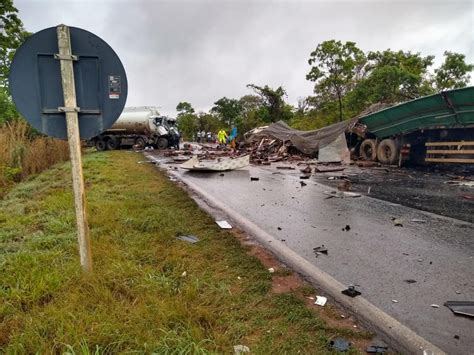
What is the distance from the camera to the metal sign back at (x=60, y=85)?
2.69 meters

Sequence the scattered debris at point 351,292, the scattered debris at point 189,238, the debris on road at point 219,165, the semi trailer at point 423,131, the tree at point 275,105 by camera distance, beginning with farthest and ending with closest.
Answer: the tree at point 275,105, the debris on road at point 219,165, the semi trailer at point 423,131, the scattered debris at point 189,238, the scattered debris at point 351,292

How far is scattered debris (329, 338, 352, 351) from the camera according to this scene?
2.16 meters

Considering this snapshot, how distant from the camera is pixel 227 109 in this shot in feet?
198

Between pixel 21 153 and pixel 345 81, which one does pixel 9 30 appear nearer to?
pixel 21 153

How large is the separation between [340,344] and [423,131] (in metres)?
12.1

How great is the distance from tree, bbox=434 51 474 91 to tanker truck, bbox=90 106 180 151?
20.7m

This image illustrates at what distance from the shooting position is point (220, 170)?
11766 mm

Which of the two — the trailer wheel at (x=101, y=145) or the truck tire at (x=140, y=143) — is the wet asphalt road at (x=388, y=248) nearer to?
the truck tire at (x=140, y=143)

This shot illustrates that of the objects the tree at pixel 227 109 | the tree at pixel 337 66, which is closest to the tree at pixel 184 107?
the tree at pixel 227 109

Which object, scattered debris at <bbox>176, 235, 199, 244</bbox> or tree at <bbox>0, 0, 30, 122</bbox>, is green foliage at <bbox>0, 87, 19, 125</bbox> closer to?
tree at <bbox>0, 0, 30, 122</bbox>

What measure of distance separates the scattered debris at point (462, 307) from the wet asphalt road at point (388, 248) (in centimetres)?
6

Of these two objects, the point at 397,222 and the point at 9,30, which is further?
the point at 9,30

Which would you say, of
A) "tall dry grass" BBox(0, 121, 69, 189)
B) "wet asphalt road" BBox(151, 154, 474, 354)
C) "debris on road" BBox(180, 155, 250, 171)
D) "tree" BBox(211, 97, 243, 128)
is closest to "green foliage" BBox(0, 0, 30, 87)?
"tall dry grass" BBox(0, 121, 69, 189)

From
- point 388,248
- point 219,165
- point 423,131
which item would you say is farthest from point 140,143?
point 388,248
